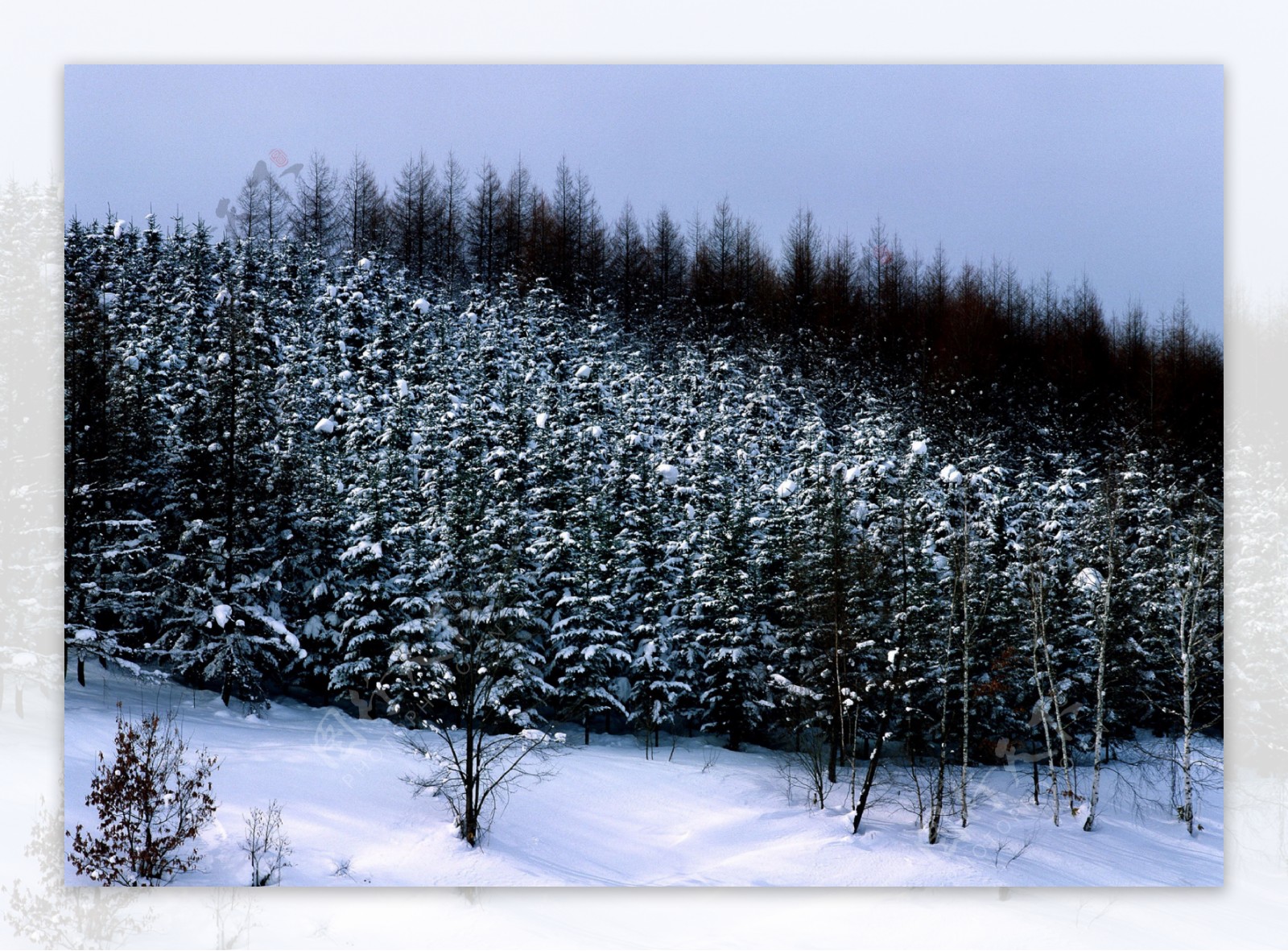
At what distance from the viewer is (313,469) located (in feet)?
30.3

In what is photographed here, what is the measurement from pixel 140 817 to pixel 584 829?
138 inches

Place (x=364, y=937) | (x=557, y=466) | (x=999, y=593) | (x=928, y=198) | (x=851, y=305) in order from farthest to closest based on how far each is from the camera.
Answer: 1. (x=557, y=466)
2. (x=851, y=305)
3. (x=999, y=593)
4. (x=928, y=198)
5. (x=364, y=937)

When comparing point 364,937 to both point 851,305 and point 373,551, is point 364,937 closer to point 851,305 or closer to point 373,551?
point 373,551

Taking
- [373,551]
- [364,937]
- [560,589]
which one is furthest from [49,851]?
[560,589]

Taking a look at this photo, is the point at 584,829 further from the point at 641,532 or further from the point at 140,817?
the point at 641,532

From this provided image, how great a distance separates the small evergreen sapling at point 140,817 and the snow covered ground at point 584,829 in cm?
12

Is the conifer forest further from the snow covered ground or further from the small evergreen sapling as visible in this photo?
the small evergreen sapling

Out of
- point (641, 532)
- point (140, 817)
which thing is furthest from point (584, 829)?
point (641, 532)

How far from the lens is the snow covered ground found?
6453mm

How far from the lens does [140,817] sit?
6.31 metres

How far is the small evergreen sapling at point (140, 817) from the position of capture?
6270 millimetres

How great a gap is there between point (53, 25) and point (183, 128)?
126cm

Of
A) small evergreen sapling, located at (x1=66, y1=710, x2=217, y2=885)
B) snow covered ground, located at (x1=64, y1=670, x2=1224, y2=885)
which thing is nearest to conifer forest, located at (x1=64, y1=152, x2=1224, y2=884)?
snow covered ground, located at (x1=64, y1=670, x2=1224, y2=885)

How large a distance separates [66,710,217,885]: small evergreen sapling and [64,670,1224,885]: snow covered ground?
120mm
